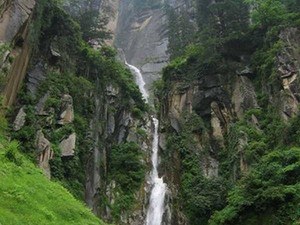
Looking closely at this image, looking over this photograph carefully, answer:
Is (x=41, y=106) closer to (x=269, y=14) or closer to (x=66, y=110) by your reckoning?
(x=66, y=110)

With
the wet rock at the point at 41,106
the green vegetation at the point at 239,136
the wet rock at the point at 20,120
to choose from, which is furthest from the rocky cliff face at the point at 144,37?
the wet rock at the point at 20,120

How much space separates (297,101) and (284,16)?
9.71m

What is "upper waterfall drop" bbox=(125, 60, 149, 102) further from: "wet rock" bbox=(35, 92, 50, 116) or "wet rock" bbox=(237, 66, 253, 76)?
"wet rock" bbox=(35, 92, 50, 116)

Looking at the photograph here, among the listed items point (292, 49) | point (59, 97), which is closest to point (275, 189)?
point (292, 49)

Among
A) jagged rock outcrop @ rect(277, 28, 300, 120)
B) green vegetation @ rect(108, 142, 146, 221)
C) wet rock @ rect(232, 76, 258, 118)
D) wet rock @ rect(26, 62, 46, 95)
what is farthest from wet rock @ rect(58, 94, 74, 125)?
jagged rock outcrop @ rect(277, 28, 300, 120)

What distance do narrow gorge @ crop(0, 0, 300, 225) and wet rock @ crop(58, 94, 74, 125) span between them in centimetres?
10

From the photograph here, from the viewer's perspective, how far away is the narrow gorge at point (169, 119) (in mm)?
24609

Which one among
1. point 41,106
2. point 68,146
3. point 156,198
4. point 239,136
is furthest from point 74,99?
point 239,136

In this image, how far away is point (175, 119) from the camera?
3700cm

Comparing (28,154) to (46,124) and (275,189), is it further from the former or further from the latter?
(275,189)

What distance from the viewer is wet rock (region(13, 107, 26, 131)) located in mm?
25944

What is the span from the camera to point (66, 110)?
30.8 metres

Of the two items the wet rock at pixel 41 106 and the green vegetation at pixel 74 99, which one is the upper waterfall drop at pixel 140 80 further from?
the wet rock at pixel 41 106

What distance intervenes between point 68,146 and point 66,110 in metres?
3.29
